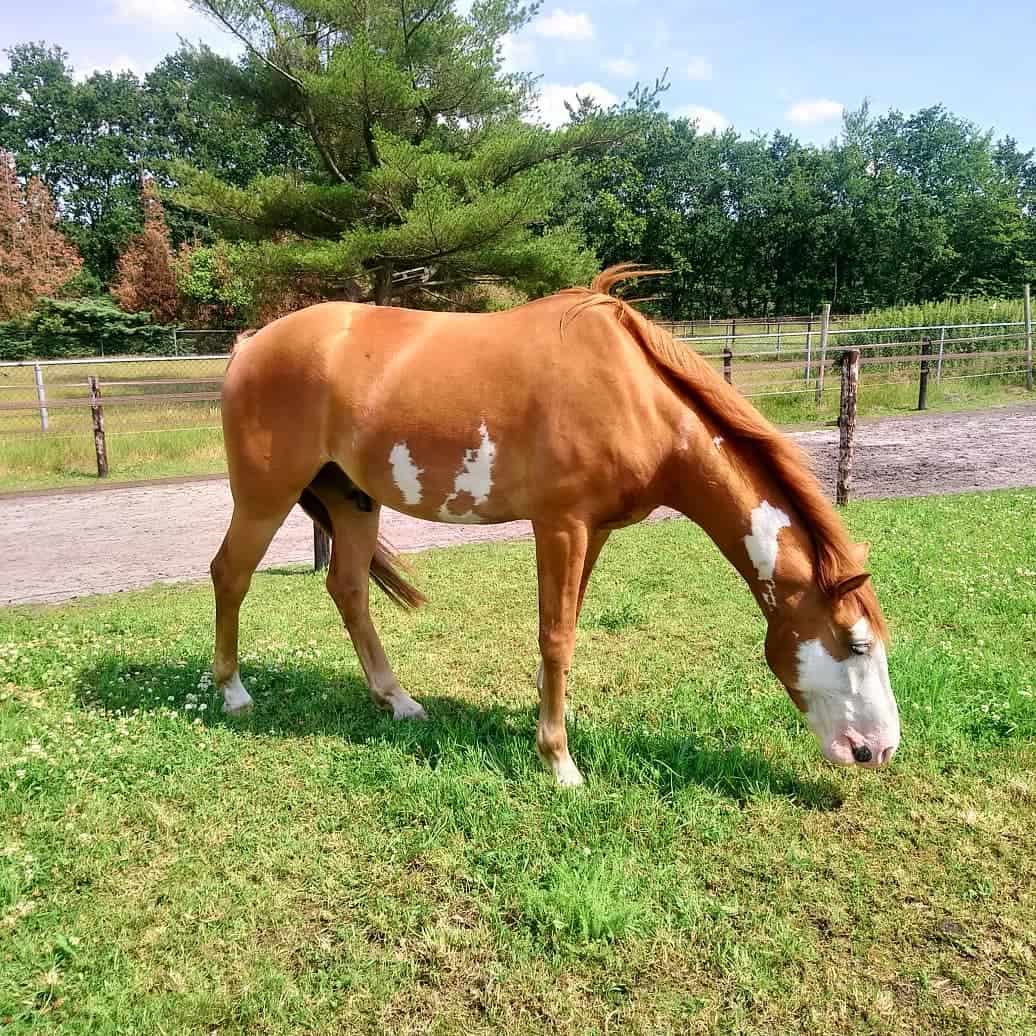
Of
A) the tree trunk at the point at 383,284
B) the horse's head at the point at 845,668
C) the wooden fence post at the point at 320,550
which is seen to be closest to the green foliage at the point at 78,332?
the tree trunk at the point at 383,284

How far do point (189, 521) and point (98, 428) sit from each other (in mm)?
3867

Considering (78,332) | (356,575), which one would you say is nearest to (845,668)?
(356,575)

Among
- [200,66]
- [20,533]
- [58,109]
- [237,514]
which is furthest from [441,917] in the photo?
[58,109]

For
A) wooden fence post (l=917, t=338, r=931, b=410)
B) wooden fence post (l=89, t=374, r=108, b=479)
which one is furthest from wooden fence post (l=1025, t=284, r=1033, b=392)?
wooden fence post (l=89, t=374, r=108, b=479)

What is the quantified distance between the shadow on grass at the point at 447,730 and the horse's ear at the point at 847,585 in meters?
0.84

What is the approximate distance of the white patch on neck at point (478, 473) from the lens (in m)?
3.02

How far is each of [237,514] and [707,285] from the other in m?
54.0

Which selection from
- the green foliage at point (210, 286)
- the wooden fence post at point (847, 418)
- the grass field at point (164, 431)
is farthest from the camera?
the green foliage at point (210, 286)

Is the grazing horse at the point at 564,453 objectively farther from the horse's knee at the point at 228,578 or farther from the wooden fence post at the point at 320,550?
the wooden fence post at the point at 320,550

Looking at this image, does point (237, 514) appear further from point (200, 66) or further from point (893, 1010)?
point (200, 66)

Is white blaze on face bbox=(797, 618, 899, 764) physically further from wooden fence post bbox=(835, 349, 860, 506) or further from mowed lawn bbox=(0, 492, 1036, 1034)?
wooden fence post bbox=(835, 349, 860, 506)

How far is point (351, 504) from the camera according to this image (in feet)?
12.3

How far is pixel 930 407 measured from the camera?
632 inches

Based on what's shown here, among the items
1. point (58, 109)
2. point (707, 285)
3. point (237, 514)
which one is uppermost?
point (58, 109)
